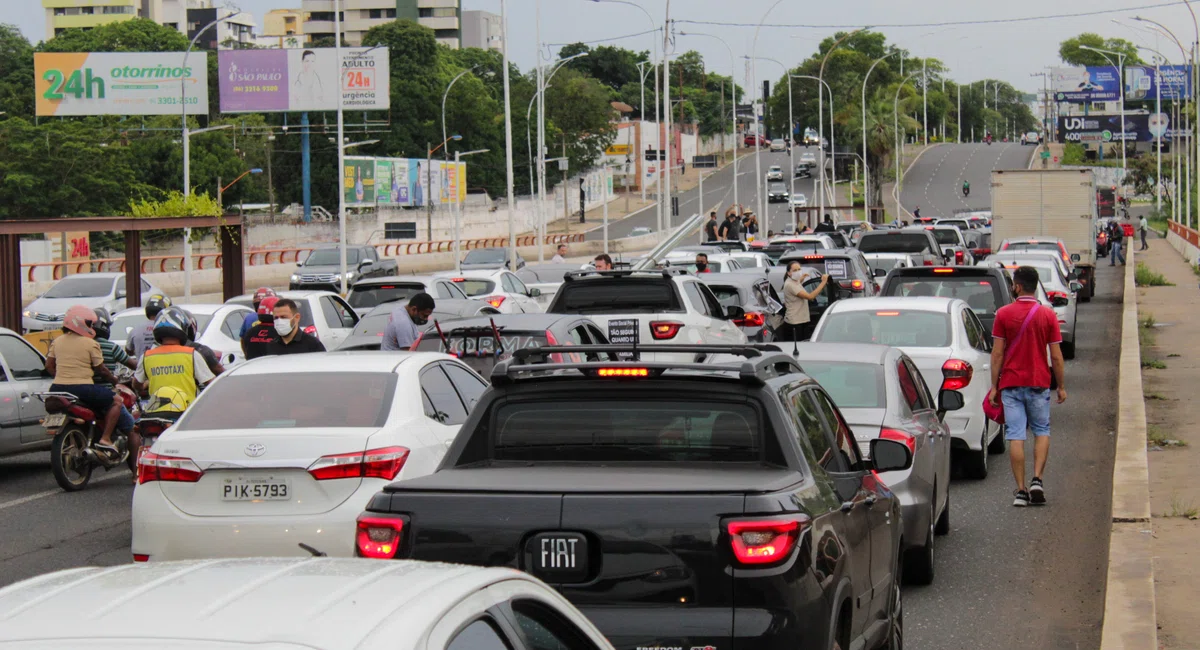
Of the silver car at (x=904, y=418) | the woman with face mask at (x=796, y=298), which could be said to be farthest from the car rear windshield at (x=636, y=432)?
the woman with face mask at (x=796, y=298)

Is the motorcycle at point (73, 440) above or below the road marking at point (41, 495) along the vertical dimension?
above

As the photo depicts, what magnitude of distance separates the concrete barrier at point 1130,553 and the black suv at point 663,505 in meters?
1.74

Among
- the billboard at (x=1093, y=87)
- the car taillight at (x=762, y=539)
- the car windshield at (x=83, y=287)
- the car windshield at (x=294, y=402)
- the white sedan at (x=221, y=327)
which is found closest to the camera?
the car taillight at (x=762, y=539)

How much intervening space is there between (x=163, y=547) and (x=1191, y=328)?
25.8 meters

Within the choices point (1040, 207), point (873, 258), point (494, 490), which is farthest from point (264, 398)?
point (1040, 207)

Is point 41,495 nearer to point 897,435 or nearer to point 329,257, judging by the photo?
point 897,435

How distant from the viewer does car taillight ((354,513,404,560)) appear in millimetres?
5258

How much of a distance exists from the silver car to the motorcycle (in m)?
6.68

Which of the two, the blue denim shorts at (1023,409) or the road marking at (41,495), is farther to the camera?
the road marking at (41,495)

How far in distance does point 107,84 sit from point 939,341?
75725mm

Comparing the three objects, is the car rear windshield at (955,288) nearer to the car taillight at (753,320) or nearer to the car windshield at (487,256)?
the car taillight at (753,320)

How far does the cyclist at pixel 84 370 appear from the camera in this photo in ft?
45.8

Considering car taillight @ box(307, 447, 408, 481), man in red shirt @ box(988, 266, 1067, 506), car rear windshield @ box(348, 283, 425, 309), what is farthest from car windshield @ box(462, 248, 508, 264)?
car taillight @ box(307, 447, 408, 481)

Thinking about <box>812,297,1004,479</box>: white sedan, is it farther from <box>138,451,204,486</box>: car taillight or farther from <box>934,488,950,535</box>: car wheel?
<box>138,451,204,486</box>: car taillight
